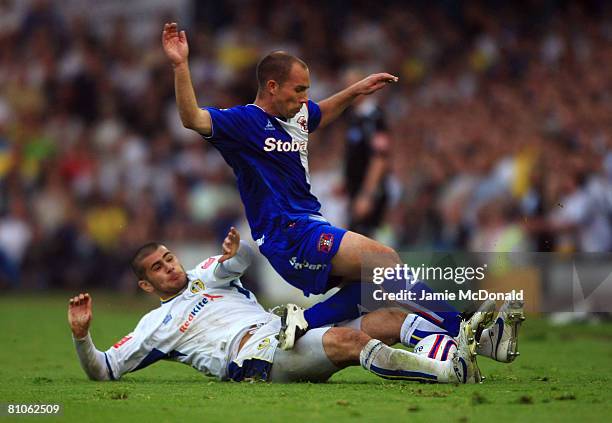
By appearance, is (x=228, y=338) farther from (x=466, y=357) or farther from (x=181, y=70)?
(x=181, y=70)

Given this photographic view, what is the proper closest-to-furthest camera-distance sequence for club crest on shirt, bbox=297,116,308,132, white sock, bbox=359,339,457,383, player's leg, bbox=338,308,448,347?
1. white sock, bbox=359,339,457,383
2. player's leg, bbox=338,308,448,347
3. club crest on shirt, bbox=297,116,308,132

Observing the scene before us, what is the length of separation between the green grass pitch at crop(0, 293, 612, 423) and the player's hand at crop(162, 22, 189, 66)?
82.6 inches

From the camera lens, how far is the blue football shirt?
7965 mm

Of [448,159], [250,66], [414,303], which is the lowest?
[414,303]

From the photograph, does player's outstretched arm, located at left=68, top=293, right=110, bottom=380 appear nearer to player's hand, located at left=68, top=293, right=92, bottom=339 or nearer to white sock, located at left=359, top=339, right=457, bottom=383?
player's hand, located at left=68, top=293, right=92, bottom=339

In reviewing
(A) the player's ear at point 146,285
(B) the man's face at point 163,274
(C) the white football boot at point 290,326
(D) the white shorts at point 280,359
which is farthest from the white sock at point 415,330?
(A) the player's ear at point 146,285

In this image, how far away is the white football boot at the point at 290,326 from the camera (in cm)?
772

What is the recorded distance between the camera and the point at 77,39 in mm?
23141

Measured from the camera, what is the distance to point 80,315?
→ 797 cm

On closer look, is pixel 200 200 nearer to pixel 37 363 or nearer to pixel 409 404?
pixel 37 363

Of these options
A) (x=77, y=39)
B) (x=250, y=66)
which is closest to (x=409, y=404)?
(x=250, y=66)

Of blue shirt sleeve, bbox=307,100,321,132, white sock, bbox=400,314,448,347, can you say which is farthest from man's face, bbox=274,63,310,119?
white sock, bbox=400,314,448,347

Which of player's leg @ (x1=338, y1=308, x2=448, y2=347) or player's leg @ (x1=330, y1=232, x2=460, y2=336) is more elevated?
player's leg @ (x1=330, y1=232, x2=460, y2=336)

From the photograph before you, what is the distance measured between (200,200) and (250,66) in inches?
Result: 111
